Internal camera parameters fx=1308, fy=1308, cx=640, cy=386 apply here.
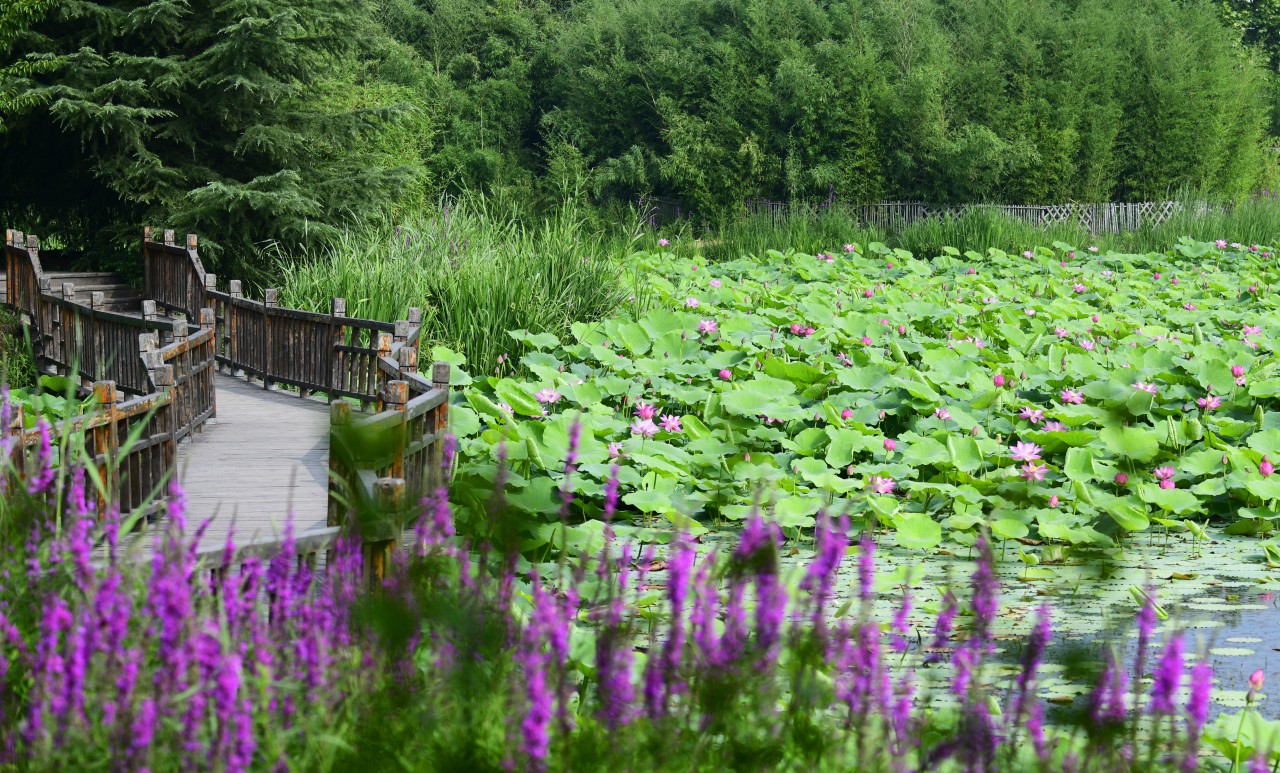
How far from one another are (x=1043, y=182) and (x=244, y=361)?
56.5 ft

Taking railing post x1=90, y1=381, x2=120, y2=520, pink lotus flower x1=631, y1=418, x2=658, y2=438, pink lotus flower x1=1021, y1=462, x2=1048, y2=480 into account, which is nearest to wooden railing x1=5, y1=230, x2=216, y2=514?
railing post x1=90, y1=381, x2=120, y2=520

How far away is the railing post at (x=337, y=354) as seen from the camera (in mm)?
8773

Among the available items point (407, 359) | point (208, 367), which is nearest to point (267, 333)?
point (208, 367)

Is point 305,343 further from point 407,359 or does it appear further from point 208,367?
point 407,359

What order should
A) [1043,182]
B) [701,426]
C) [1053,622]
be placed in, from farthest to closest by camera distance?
[1043,182], [701,426], [1053,622]

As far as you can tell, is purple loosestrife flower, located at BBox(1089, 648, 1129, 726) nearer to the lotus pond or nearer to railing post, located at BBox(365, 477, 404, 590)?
the lotus pond

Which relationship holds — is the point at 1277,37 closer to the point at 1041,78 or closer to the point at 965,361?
the point at 1041,78

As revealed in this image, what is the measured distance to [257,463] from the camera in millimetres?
6973

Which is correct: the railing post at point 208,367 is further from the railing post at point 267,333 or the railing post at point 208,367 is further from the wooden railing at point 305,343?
the railing post at point 267,333

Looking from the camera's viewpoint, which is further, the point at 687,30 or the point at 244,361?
the point at 687,30

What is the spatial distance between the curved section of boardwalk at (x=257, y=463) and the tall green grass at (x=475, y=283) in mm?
1006

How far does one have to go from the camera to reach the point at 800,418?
623 cm

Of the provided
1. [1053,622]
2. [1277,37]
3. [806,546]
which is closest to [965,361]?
[806,546]

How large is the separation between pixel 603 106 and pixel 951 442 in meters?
27.0
